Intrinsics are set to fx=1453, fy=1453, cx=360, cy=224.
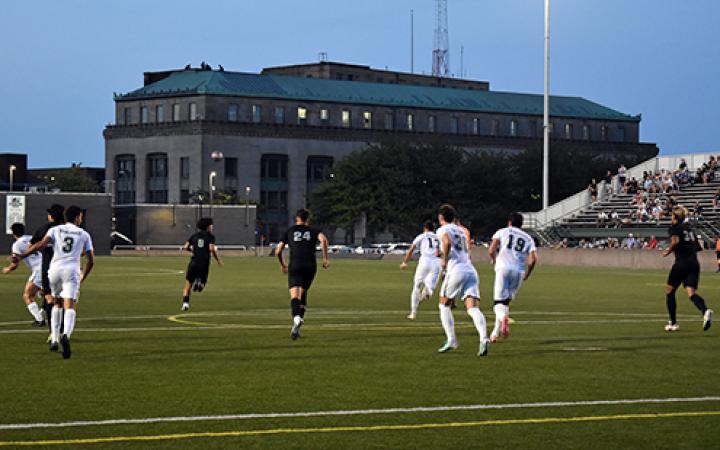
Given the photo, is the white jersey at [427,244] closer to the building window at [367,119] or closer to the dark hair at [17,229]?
the dark hair at [17,229]

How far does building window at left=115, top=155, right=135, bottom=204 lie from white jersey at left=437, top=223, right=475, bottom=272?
13759 cm

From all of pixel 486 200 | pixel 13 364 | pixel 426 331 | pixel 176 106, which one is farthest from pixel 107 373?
pixel 176 106

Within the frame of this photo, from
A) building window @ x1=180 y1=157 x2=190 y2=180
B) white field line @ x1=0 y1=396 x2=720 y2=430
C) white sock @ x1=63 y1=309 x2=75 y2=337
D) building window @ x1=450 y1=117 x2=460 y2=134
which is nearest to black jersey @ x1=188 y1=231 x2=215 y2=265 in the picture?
white sock @ x1=63 y1=309 x2=75 y2=337

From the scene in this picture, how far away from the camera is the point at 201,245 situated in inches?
1367

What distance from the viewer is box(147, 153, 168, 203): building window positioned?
15312 cm

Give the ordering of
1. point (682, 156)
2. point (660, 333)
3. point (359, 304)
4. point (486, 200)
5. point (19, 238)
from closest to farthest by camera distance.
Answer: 1. point (660, 333)
2. point (19, 238)
3. point (359, 304)
4. point (682, 156)
5. point (486, 200)

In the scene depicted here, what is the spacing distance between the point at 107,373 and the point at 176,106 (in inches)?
5317

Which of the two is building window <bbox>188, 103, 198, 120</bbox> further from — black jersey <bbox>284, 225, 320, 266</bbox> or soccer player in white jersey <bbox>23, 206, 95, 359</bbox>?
soccer player in white jersey <bbox>23, 206, 95, 359</bbox>

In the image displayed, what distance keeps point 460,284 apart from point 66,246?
5.55 m

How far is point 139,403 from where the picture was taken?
14.9 meters

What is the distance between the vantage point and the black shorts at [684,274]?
26.0m

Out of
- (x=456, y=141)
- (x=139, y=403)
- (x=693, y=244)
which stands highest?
(x=456, y=141)

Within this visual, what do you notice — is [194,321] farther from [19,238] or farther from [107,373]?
[107,373]

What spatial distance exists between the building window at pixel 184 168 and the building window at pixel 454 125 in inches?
1196
